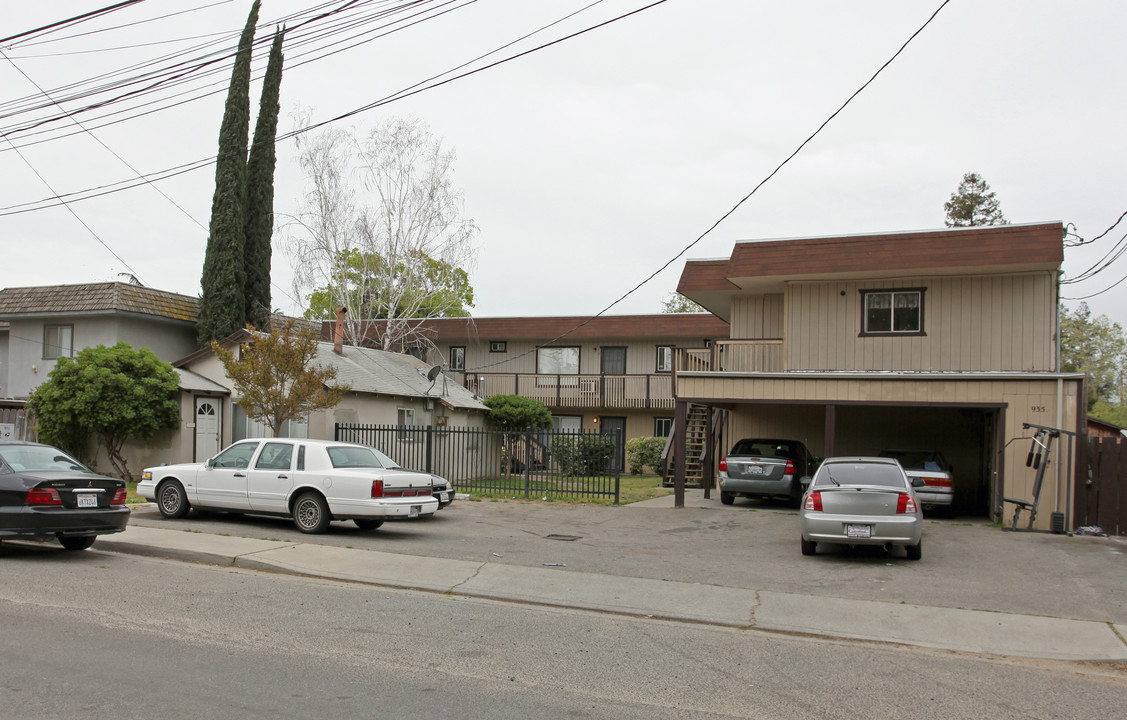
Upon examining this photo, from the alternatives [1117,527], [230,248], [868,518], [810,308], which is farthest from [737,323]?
[230,248]

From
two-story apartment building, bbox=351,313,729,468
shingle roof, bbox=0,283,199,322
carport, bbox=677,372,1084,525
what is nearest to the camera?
carport, bbox=677,372,1084,525

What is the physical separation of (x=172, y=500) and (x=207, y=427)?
7.68 m

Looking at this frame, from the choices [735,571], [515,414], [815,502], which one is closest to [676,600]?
[735,571]

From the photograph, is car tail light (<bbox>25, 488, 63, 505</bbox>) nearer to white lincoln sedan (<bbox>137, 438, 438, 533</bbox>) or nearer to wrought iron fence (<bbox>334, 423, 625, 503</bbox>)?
white lincoln sedan (<bbox>137, 438, 438, 533</bbox>)

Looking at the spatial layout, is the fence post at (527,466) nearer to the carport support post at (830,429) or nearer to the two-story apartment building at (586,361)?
the carport support post at (830,429)

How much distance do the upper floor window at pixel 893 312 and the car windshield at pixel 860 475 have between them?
27.3 feet

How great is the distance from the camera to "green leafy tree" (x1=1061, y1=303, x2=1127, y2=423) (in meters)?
64.1

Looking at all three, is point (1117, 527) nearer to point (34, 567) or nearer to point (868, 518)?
point (868, 518)

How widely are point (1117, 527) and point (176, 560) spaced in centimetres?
1551

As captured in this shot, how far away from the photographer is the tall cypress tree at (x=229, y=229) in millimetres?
26094

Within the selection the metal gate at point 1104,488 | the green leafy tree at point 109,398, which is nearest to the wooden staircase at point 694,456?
the metal gate at point 1104,488

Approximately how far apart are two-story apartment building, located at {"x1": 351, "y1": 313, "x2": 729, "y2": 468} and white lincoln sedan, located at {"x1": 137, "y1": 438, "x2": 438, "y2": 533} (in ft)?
61.5

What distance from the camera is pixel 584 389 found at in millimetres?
33312

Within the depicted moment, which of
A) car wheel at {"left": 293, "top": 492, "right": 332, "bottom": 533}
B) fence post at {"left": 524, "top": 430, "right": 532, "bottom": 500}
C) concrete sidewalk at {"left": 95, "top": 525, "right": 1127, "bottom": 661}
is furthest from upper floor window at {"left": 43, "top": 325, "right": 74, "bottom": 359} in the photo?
car wheel at {"left": 293, "top": 492, "right": 332, "bottom": 533}
